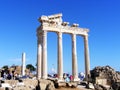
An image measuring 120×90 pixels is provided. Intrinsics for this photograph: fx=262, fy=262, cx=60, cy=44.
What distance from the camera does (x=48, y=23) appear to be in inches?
1982

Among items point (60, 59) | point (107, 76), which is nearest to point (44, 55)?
point (60, 59)

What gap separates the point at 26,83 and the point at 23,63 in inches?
858

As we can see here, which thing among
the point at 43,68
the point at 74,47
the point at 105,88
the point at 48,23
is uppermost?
the point at 48,23

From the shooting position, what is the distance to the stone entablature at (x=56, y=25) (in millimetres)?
49763

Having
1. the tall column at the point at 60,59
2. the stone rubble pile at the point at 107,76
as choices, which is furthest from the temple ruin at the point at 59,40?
the stone rubble pile at the point at 107,76

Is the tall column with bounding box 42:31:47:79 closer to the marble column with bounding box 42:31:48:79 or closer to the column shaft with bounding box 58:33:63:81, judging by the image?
the marble column with bounding box 42:31:48:79

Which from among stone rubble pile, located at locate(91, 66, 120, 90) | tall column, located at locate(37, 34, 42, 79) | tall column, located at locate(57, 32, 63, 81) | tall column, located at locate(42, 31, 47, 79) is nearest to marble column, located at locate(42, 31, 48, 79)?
tall column, located at locate(42, 31, 47, 79)

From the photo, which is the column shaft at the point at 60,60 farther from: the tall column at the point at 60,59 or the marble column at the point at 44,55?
the marble column at the point at 44,55

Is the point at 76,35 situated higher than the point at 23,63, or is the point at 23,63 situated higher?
the point at 76,35

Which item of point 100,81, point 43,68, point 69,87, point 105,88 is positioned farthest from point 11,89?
point 43,68

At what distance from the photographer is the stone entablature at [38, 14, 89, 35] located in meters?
49.8

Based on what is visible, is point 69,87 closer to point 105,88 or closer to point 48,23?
point 105,88

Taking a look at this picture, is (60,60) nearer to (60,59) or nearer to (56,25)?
(60,59)

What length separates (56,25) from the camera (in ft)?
168
